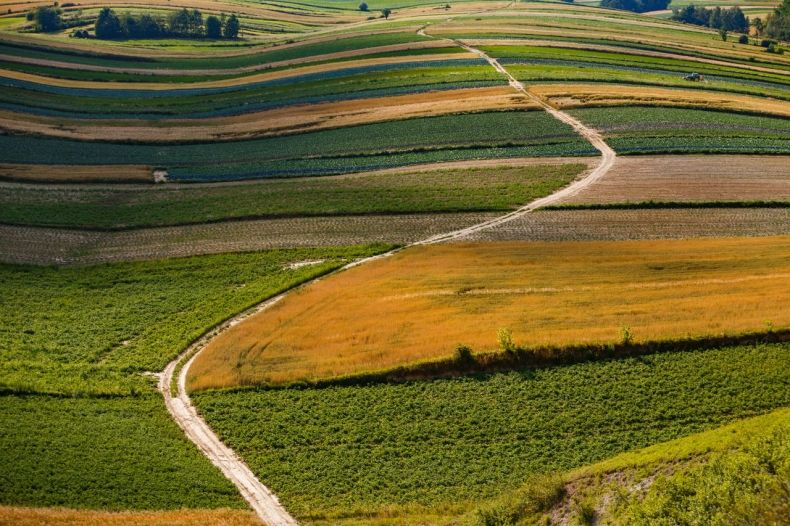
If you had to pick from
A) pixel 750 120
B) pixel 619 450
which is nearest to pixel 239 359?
pixel 619 450

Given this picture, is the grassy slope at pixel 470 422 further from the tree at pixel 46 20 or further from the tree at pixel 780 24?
the tree at pixel 780 24

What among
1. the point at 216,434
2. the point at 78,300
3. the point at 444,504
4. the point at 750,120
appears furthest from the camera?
the point at 750,120

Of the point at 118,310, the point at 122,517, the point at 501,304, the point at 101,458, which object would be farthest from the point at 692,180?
the point at 122,517

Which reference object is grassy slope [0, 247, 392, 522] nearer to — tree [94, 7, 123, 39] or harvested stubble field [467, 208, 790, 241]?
harvested stubble field [467, 208, 790, 241]

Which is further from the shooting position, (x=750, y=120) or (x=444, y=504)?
(x=750, y=120)

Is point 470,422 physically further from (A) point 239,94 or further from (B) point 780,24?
(B) point 780,24

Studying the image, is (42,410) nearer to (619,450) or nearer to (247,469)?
(247,469)

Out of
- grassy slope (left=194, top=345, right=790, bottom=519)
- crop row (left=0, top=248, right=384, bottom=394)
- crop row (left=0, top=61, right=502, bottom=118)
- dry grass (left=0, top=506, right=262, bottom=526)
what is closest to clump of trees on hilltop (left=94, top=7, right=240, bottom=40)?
crop row (left=0, top=61, right=502, bottom=118)
